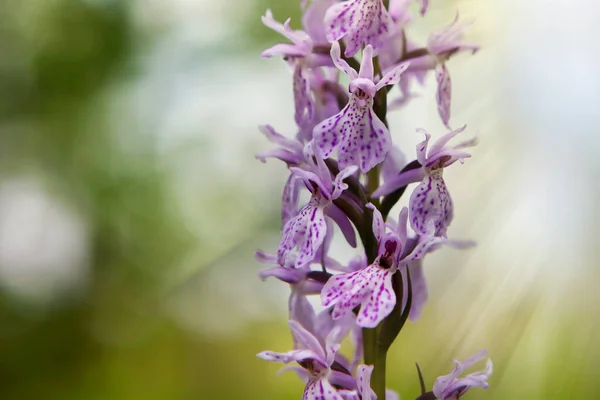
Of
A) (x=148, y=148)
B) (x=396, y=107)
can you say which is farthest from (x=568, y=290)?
(x=148, y=148)

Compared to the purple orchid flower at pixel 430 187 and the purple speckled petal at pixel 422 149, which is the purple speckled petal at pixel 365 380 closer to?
the purple orchid flower at pixel 430 187

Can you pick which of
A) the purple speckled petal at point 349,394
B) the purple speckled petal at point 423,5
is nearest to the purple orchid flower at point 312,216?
the purple speckled petal at point 349,394

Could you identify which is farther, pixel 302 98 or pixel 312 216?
pixel 302 98

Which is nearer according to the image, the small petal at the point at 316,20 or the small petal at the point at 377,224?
the small petal at the point at 377,224

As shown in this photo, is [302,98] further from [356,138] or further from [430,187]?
[430,187]

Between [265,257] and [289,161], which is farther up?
[289,161]

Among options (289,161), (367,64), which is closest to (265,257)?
(289,161)

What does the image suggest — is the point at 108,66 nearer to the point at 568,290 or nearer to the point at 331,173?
the point at 568,290
